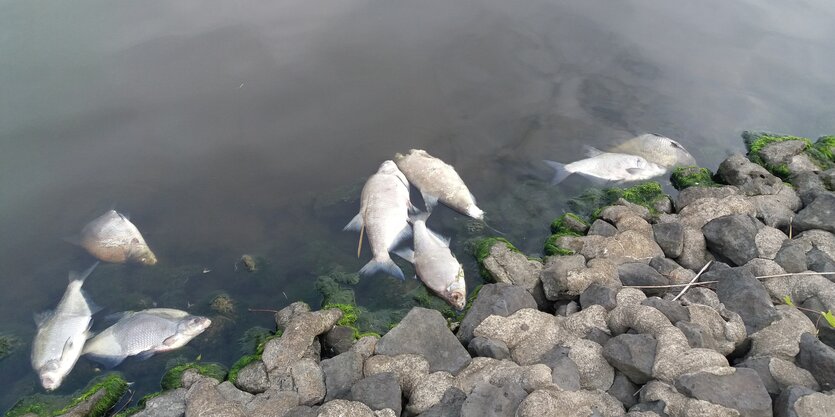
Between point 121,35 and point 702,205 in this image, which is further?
point 121,35

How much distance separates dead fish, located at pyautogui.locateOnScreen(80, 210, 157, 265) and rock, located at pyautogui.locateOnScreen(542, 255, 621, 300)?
161 inches

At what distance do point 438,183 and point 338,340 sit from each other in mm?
2405

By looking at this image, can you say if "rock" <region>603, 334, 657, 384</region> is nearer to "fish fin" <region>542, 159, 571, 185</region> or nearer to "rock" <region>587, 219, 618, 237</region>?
"rock" <region>587, 219, 618, 237</region>

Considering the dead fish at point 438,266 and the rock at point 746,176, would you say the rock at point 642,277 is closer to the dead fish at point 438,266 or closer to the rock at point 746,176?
the dead fish at point 438,266

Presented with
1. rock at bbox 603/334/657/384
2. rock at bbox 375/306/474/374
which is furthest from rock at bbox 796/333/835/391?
rock at bbox 375/306/474/374

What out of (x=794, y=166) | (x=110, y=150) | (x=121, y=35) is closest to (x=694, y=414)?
(x=794, y=166)

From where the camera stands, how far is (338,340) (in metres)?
4.80

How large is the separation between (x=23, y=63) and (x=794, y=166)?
1077cm

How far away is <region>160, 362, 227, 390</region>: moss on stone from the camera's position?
461 centimetres

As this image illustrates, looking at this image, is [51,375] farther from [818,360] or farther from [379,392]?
[818,360]

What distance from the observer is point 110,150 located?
7074 mm

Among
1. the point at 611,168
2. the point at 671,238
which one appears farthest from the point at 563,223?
the point at 611,168

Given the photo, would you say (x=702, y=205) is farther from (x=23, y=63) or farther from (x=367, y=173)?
(x=23, y=63)

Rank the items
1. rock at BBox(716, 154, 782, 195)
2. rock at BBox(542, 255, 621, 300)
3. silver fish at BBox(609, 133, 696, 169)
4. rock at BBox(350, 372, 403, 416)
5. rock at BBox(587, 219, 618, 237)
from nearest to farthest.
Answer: rock at BBox(350, 372, 403, 416), rock at BBox(542, 255, 621, 300), rock at BBox(587, 219, 618, 237), rock at BBox(716, 154, 782, 195), silver fish at BBox(609, 133, 696, 169)
